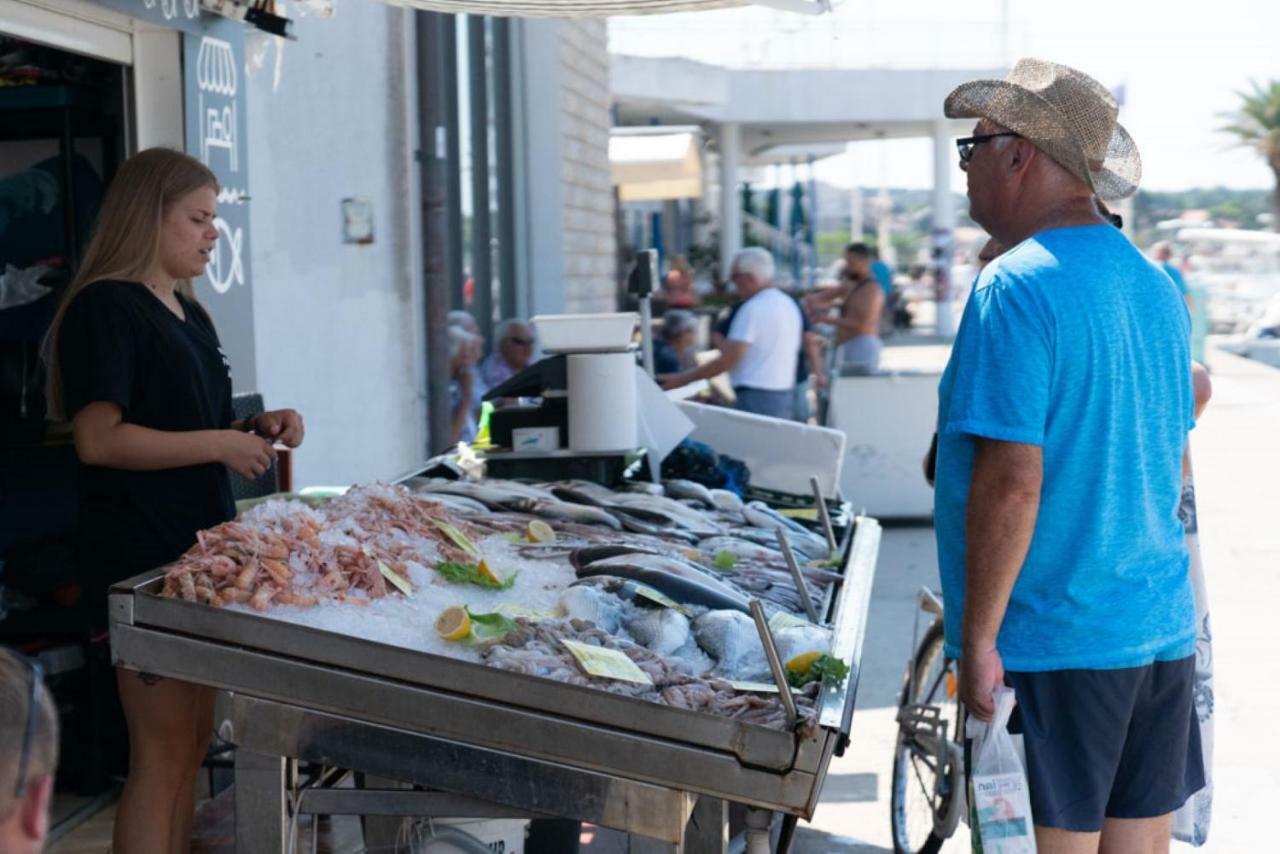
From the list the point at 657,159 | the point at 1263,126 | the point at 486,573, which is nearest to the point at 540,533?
the point at 486,573

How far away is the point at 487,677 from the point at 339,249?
5415 millimetres

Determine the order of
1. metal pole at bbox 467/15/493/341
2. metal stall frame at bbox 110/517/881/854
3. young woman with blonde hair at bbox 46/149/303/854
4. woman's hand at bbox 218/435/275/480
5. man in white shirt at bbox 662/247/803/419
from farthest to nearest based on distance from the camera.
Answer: metal pole at bbox 467/15/493/341 → man in white shirt at bbox 662/247/803/419 → woman's hand at bbox 218/435/275/480 → young woman with blonde hair at bbox 46/149/303/854 → metal stall frame at bbox 110/517/881/854

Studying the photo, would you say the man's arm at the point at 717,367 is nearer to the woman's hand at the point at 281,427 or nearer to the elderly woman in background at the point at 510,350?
Answer: the elderly woman in background at the point at 510,350

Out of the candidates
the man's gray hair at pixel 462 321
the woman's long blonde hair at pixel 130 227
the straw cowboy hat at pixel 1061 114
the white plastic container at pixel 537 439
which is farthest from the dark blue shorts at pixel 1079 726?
the man's gray hair at pixel 462 321

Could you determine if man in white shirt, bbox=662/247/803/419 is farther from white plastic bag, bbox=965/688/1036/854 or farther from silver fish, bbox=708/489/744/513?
white plastic bag, bbox=965/688/1036/854

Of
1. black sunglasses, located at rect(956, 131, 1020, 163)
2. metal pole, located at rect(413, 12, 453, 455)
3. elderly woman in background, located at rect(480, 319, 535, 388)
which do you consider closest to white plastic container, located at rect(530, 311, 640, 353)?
black sunglasses, located at rect(956, 131, 1020, 163)

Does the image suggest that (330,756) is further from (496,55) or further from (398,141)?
(496,55)

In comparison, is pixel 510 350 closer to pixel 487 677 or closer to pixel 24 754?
pixel 487 677

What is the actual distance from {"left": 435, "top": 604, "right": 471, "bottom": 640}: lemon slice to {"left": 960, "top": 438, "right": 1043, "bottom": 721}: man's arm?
3.36 feet

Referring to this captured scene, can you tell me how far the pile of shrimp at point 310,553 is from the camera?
3.35m

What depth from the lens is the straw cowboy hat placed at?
326 cm

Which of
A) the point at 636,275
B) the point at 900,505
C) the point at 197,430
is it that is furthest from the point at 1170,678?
the point at 900,505

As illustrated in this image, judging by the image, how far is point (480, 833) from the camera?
12.0 ft

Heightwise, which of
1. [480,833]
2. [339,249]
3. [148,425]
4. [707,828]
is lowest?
[480,833]
